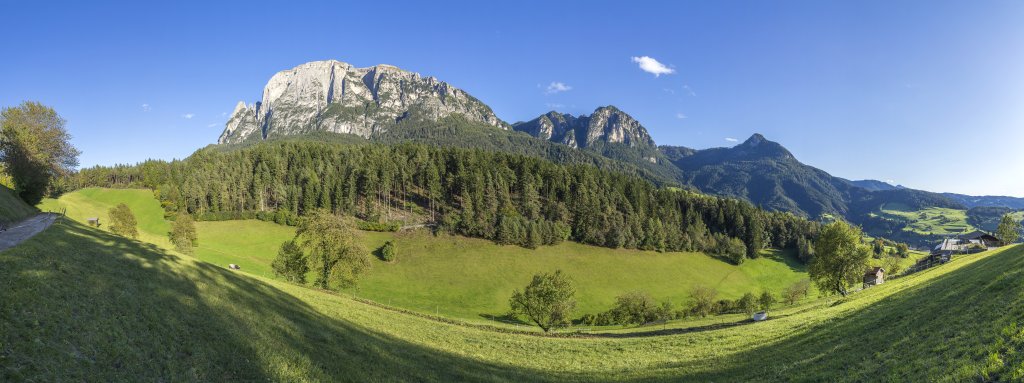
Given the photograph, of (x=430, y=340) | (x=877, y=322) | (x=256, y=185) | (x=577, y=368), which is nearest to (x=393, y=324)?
(x=430, y=340)

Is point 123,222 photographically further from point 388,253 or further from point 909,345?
point 909,345

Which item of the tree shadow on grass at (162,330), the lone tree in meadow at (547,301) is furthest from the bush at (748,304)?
the tree shadow on grass at (162,330)

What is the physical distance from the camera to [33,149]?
65.1m

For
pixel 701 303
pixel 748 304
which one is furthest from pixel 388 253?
pixel 748 304

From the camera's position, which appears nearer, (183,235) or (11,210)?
(11,210)

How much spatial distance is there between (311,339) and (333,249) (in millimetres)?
40990

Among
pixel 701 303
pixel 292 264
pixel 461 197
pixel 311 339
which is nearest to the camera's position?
pixel 311 339

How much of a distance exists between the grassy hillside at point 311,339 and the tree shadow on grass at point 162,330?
2.8 inches

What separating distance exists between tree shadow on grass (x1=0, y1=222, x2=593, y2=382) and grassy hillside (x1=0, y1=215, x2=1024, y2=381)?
0.07 m

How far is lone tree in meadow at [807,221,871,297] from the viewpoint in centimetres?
6806

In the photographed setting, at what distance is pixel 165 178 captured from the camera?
540 feet

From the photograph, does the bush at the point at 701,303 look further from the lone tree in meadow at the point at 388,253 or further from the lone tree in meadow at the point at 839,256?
the lone tree in meadow at the point at 388,253

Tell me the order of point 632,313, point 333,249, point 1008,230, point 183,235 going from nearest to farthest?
1. point 333,249
2. point 632,313
3. point 183,235
4. point 1008,230

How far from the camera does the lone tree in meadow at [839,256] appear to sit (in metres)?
68.1
